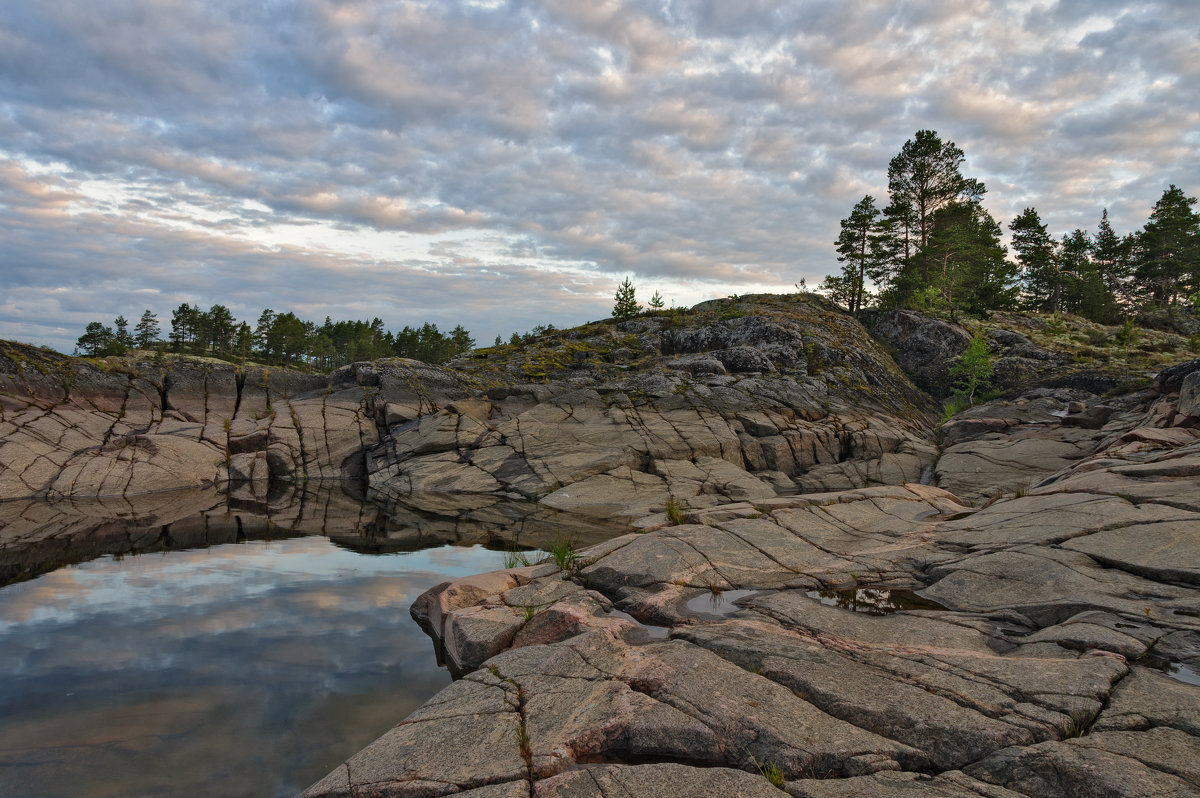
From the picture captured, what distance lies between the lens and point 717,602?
35.6 feet

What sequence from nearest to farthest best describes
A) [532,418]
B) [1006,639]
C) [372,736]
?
[372,736], [1006,639], [532,418]

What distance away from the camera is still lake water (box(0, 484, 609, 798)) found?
7.33 m

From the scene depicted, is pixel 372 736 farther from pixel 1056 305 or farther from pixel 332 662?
pixel 1056 305

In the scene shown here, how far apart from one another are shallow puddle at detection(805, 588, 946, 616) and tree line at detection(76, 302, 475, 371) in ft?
314

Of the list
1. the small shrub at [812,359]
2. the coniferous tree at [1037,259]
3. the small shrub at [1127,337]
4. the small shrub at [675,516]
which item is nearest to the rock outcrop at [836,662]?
the small shrub at [675,516]

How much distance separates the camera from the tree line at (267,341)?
104875mm

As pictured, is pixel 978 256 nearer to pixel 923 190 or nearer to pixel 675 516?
pixel 923 190

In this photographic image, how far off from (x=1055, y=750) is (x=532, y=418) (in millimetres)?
28991

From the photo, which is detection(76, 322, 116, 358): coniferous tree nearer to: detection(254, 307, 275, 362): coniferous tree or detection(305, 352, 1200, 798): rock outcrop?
detection(254, 307, 275, 362): coniferous tree

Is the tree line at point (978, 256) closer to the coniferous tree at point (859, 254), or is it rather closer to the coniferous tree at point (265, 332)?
the coniferous tree at point (859, 254)

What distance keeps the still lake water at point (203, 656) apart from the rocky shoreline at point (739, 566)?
63.0 inches

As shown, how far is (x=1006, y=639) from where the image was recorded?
8.61m

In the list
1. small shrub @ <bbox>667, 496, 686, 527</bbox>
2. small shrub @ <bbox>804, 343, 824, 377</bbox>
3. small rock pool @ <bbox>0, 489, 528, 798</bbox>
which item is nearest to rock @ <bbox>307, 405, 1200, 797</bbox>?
small shrub @ <bbox>667, 496, 686, 527</bbox>

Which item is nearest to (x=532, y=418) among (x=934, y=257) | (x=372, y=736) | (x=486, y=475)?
(x=486, y=475)
